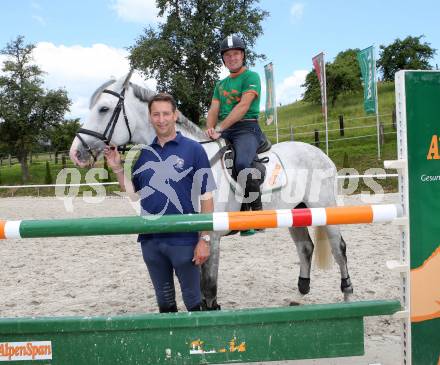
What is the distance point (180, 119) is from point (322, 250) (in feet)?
7.09

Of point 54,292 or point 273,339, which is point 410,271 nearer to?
point 273,339

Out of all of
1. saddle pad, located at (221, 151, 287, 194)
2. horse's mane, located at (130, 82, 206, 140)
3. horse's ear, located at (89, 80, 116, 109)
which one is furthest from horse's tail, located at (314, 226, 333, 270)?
horse's ear, located at (89, 80, 116, 109)

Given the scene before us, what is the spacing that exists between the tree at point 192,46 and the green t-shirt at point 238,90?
949 inches

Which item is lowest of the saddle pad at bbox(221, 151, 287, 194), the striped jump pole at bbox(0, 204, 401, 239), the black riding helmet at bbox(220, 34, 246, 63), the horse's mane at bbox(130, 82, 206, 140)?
the striped jump pole at bbox(0, 204, 401, 239)

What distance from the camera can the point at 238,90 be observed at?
3.82m

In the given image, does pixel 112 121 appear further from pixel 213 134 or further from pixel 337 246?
pixel 337 246

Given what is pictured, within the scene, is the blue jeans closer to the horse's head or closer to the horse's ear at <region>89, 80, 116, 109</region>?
the horse's head

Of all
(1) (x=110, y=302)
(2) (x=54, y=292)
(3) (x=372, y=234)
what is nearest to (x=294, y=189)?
(1) (x=110, y=302)

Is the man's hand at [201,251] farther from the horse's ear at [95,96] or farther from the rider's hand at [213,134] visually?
the horse's ear at [95,96]

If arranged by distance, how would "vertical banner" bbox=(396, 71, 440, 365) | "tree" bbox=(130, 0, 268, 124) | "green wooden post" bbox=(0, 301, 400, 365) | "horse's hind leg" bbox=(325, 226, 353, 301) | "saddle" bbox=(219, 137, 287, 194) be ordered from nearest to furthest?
"green wooden post" bbox=(0, 301, 400, 365)
"vertical banner" bbox=(396, 71, 440, 365)
"saddle" bbox=(219, 137, 287, 194)
"horse's hind leg" bbox=(325, 226, 353, 301)
"tree" bbox=(130, 0, 268, 124)

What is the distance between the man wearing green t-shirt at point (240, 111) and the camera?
12.3 ft

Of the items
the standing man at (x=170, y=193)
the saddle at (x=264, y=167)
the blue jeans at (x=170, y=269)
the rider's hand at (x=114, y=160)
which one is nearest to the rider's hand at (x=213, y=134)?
the saddle at (x=264, y=167)

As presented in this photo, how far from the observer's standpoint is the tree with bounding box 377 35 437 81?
46.5m

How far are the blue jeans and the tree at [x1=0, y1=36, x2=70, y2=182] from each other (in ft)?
102
